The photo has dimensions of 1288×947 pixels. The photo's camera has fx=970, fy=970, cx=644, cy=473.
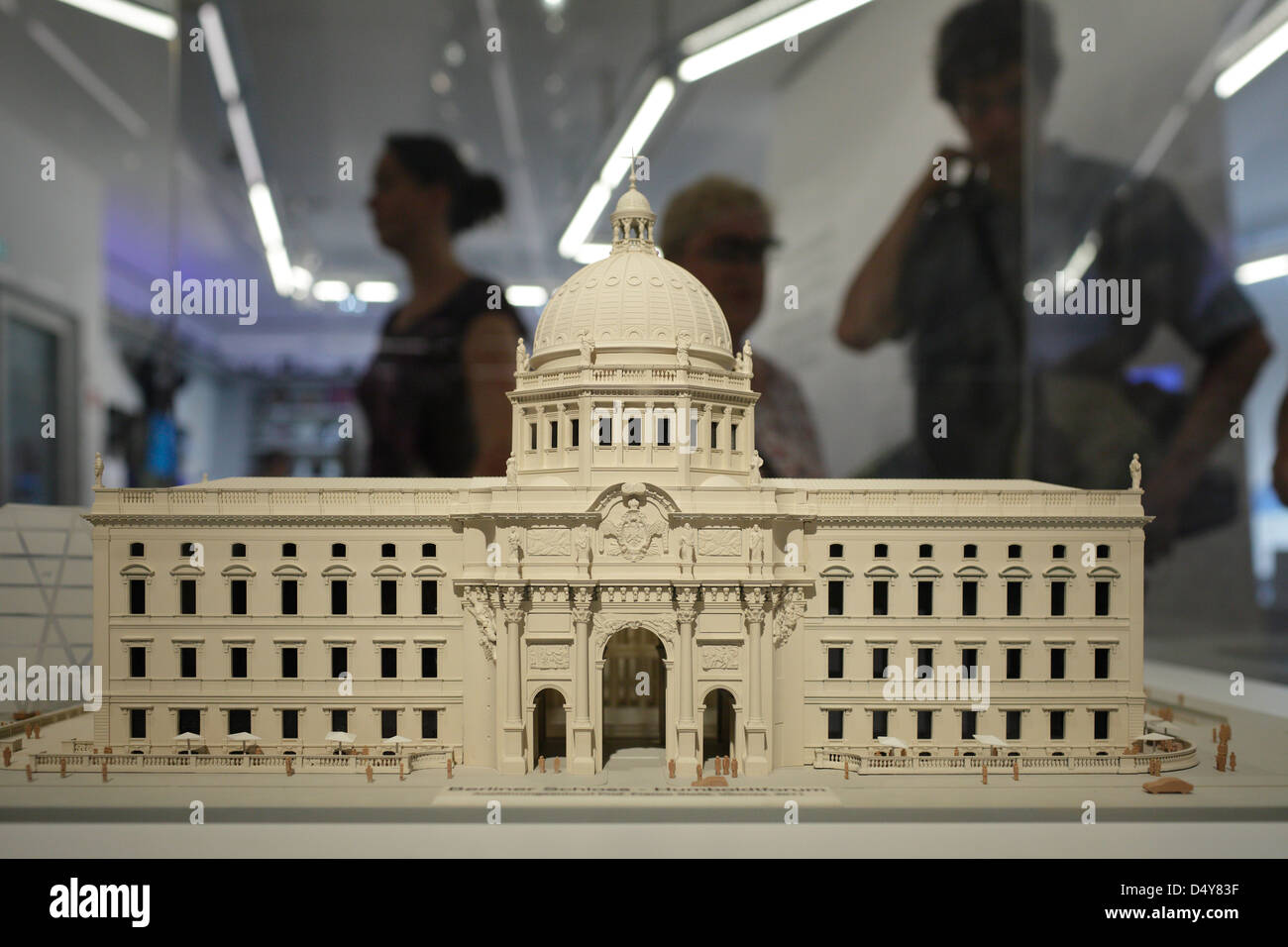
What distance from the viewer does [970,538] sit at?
127 feet

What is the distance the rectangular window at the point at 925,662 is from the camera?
1519 inches

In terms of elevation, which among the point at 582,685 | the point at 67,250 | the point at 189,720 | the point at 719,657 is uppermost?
the point at 67,250

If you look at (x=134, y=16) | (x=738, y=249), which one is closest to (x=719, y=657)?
(x=738, y=249)

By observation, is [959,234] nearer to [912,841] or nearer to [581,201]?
[581,201]

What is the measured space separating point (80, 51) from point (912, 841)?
41528 mm

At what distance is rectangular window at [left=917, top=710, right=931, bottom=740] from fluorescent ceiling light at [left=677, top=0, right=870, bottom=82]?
97.4 ft

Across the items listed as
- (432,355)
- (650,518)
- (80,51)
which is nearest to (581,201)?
(432,355)

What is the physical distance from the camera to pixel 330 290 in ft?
144

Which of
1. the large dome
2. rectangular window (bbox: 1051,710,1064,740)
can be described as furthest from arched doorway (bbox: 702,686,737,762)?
the large dome

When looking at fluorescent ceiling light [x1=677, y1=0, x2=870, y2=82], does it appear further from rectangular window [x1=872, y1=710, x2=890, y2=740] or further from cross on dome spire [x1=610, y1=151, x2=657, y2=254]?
rectangular window [x1=872, y1=710, x2=890, y2=740]

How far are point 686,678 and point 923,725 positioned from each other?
33.3 feet

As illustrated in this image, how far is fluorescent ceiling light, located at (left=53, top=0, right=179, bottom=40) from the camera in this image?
37.8 metres

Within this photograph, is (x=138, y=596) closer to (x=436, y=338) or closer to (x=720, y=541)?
(x=436, y=338)

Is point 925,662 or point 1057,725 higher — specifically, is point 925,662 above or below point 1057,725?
above
